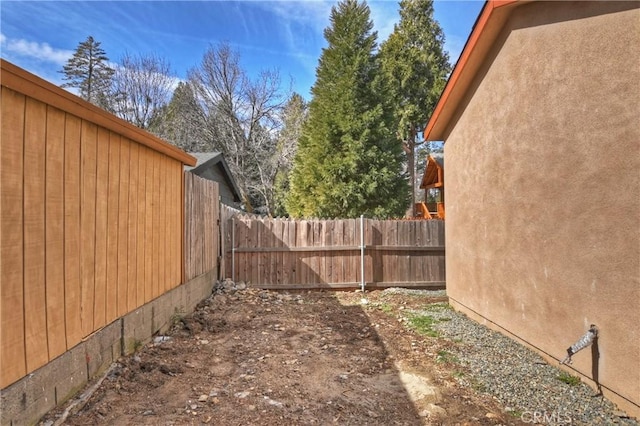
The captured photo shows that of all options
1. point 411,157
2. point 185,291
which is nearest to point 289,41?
point 411,157

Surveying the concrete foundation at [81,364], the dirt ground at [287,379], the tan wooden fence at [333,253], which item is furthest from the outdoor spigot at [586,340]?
the tan wooden fence at [333,253]

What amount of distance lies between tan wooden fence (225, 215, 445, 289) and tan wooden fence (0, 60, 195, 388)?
3.75 metres

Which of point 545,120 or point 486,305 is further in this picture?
point 486,305

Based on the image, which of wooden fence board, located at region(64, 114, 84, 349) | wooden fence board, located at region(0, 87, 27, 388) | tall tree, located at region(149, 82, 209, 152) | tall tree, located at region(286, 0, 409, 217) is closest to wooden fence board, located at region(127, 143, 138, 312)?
wooden fence board, located at region(64, 114, 84, 349)

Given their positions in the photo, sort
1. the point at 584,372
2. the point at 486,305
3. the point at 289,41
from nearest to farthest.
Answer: the point at 584,372
the point at 486,305
the point at 289,41

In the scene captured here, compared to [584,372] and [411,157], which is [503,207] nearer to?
[584,372]

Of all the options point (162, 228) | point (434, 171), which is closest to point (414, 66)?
point (434, 171)

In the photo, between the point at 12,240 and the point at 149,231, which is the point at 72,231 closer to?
the point at 12,240

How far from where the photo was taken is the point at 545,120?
353 cm

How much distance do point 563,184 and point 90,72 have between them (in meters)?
24.1

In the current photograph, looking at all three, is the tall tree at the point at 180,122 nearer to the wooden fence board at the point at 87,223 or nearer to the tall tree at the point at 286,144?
the tall tree at the point at 286,144

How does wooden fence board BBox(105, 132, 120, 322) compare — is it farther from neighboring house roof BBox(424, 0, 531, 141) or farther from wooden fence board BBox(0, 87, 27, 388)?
neighboring house roof BBox(424, 0, 531, 141)

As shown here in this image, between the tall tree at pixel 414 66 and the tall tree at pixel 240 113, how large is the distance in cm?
676

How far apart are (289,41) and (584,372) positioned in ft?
51.8
